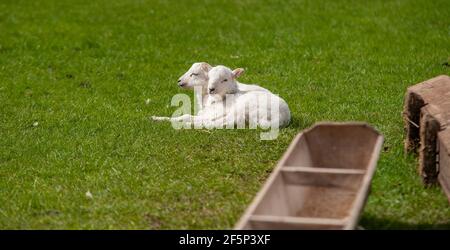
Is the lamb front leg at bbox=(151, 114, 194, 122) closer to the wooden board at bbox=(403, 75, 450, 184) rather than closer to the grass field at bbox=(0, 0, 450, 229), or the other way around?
the grass field at bbox=(0, 0, 450, 229)

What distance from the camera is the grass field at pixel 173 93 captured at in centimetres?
798

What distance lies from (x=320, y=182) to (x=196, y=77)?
4106 millimetres

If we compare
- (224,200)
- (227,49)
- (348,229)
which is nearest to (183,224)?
(224,200)

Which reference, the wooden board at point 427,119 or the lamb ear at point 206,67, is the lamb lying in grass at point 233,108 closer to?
the lamb ear at point 206,67

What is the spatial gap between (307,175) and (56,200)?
2.52m

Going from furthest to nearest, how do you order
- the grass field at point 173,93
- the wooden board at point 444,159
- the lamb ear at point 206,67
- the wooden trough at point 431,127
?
the lamb ear at point 206,67 → the grass field at point 173,93 → the wooden trough at point 431,127 → the wooden board at point 444,159

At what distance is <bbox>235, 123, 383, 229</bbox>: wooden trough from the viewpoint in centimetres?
598

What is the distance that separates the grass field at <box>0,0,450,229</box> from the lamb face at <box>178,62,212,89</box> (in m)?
0.68

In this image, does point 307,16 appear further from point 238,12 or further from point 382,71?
point 382,71

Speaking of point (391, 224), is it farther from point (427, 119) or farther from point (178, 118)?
point (178, 118)

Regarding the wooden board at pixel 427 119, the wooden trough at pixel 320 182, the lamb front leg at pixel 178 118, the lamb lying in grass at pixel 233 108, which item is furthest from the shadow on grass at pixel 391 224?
the lamb front leg at pixel 178 118

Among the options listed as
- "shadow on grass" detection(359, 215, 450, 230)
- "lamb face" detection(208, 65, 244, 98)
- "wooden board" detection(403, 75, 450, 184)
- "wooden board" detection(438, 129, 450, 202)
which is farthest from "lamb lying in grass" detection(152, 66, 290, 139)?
"shadow on grass" detection(359, 215, 450, 230)

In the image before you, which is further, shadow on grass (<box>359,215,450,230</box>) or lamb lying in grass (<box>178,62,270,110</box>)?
lamb lying in grass (<box>178,62,270,110</box>)

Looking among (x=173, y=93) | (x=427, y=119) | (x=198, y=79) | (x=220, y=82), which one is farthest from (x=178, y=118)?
(x=427, y=119)
